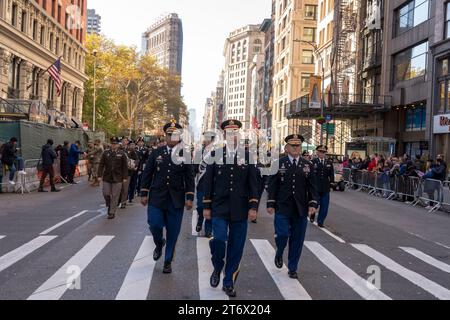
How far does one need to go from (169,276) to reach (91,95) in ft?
214

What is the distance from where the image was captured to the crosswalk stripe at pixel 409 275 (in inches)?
283

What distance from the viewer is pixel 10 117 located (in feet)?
97.2

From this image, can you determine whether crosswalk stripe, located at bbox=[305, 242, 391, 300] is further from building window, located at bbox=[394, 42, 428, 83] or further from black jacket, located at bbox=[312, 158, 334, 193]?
building window, located at bbox=[394, 42, 428, 83]

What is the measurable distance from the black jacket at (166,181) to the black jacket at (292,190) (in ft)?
4.11

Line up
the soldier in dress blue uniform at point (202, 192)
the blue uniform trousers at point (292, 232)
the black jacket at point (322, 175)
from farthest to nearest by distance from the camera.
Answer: the black jacket at point (322, 175)
the soldier in dress blue uniform at point (202, 192)
the blue uniform trousers at point (292, 232)

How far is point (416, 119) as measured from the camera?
1369 inches

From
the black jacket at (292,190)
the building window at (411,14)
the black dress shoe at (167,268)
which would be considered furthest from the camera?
the building window at (411,14)

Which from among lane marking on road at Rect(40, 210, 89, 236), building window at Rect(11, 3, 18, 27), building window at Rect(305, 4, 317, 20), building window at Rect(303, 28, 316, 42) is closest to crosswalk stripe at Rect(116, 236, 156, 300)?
lane marking on road at Rect(40, 210, 89, 236)

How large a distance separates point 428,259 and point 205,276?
4.63 m

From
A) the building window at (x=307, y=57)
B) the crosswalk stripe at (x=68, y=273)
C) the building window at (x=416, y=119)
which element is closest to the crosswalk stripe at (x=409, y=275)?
the crosswalk stripe at (x=68, y=273)

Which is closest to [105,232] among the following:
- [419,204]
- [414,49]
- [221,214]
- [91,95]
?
[221,214]

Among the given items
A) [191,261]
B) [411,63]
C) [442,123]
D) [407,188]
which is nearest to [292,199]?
[191,261]

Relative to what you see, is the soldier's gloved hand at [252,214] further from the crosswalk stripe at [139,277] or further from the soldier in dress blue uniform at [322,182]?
the soldier in dress blue uniform at [322,182]

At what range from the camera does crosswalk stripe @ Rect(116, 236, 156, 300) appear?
6.41 metres
